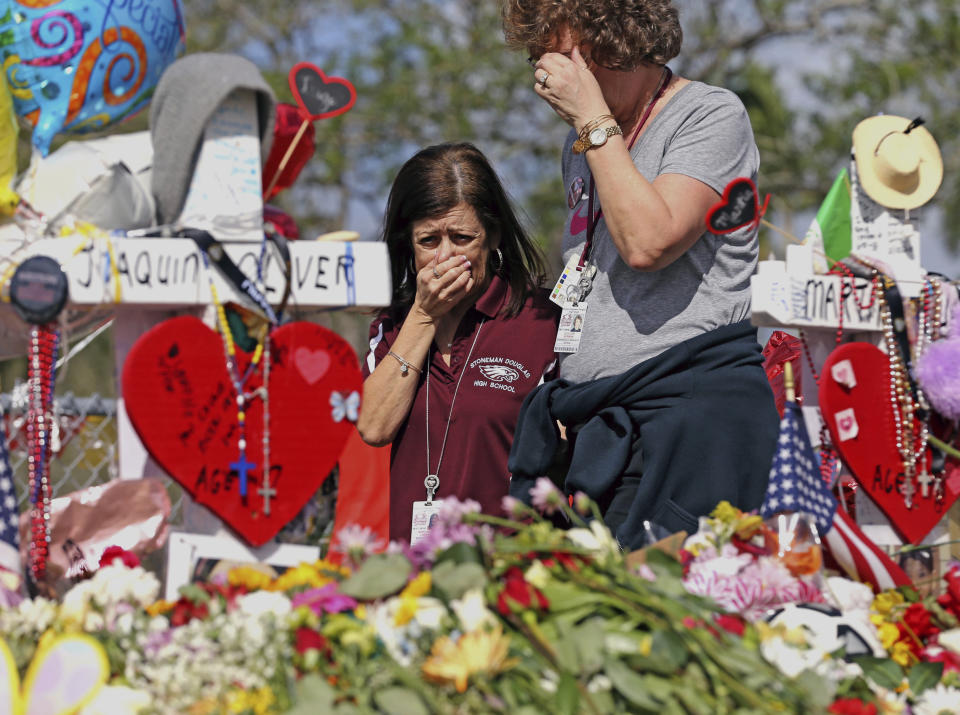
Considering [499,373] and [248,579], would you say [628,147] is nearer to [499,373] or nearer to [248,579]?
[499,373]

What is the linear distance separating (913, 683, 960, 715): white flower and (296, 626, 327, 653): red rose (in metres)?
0.79

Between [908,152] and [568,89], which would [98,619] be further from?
[908,152]

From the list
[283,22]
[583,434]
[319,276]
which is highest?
[283,22]

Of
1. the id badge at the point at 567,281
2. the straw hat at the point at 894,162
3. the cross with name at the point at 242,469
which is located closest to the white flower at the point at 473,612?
the cross with name at the point at 242,469

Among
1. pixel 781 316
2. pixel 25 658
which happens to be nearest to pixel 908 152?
pixel 781 316

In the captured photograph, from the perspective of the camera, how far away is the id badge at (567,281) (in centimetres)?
208

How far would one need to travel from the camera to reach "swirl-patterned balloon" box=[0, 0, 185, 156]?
169 centimetres

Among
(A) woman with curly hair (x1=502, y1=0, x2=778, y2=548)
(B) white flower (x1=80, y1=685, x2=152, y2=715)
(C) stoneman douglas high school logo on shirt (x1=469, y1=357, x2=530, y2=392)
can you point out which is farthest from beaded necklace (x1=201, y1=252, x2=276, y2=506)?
(C) stoneman douglas high school logo on shirt (x1=469, y1=357, x2=530, y2=392)

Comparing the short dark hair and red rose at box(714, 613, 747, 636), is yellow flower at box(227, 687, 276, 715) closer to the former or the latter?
red rose at box(714, 613, 747, 636)

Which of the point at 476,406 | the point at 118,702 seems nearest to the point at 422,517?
the point at 476,406

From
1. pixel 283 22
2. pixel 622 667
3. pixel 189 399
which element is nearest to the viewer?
pixel 622 667

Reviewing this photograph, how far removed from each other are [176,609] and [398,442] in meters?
1.10

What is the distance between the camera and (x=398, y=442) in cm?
244

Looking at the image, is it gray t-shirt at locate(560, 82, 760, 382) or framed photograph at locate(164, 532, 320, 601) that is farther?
gray t-shirt at locate(560, 82, 760, 382)
